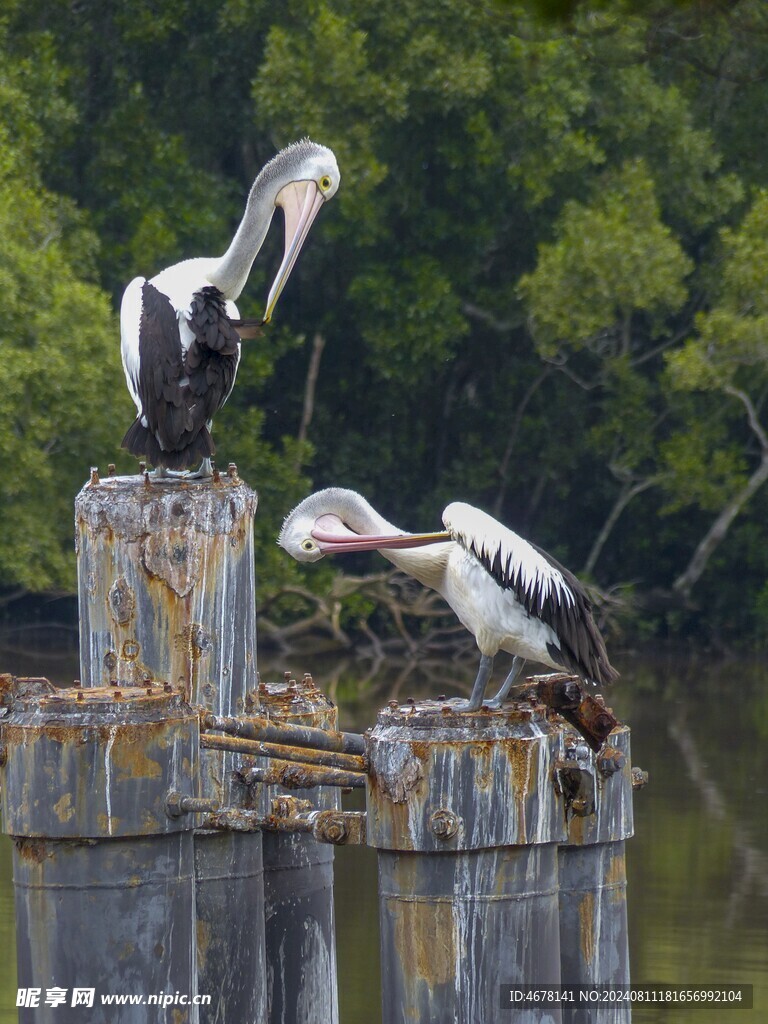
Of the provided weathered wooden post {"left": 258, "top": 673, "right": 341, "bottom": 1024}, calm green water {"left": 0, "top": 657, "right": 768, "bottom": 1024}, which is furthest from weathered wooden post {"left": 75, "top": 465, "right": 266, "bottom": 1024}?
calm green water {"left": 0, "top": 657, "right": 768, "bottom": 1024}

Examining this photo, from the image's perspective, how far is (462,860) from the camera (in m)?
4.18

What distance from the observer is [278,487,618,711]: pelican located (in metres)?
4.61

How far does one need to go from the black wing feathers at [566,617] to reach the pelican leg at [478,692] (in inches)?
5.8

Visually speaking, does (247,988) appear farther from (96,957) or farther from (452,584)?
(452,584)

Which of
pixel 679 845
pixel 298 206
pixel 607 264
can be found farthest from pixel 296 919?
pixel 607 264

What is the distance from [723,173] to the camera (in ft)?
60.4

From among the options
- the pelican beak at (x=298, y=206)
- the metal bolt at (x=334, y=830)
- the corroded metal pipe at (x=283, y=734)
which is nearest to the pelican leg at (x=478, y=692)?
the corroded metal pipe at (x=283, y=734)

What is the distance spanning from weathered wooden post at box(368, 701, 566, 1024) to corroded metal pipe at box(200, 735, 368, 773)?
0.63 ft

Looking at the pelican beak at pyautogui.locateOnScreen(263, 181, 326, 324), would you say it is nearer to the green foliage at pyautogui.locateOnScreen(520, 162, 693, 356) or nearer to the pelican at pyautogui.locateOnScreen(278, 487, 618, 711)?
the pelican at pyautogui.locateOnScreen(278, 487, 618, 711)

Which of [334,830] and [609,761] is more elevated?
[609,761]

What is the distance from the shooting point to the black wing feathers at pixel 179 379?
561cm

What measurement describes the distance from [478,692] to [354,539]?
1.88 feet

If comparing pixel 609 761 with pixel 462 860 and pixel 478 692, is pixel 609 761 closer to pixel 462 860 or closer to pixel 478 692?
pixel 478 692

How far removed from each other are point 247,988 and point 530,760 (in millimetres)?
973
